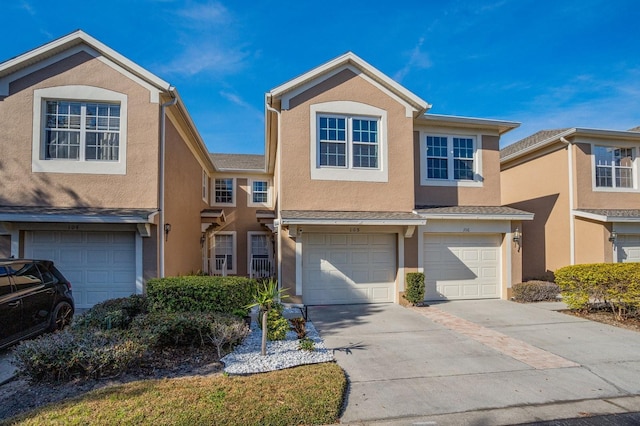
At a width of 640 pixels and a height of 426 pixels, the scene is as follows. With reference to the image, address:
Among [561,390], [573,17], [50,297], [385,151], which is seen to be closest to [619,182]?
[573,17]

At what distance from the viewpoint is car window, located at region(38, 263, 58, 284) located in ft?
23.5

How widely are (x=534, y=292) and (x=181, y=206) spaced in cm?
1247

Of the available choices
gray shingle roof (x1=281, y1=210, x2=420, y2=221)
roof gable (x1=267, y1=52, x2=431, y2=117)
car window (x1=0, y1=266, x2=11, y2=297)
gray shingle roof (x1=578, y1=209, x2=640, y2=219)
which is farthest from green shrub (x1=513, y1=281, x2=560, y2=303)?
car window (x1=0, y1=266, x2=11, y2=297)

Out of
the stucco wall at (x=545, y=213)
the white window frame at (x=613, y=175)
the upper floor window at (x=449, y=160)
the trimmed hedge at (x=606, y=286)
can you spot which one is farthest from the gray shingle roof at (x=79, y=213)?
the white window frame at (x=613, y=175)

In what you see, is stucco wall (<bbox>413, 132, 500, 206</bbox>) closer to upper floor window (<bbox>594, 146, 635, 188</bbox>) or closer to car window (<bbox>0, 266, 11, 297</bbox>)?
upper floor window (<bbox>594, 146, 635, 188</bbox>)

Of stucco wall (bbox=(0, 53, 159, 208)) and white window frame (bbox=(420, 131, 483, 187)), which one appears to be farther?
white window frame (bbox=(420, 131, 483, 187))

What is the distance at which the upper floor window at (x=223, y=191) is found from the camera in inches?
763

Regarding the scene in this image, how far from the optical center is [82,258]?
968 cm

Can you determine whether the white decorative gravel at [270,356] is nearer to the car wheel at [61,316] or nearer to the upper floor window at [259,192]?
the car wheel at [61,316]

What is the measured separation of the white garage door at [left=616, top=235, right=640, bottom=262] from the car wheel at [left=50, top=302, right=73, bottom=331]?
1729 centimetres

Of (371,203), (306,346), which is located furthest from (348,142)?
(306,346)

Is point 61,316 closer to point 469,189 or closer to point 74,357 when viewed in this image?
point 74,357

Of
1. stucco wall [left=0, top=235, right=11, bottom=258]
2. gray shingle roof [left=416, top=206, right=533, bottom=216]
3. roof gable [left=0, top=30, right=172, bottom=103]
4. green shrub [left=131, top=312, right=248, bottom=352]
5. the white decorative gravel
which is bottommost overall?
the white decorative gravel

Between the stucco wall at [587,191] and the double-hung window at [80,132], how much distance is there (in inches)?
620
